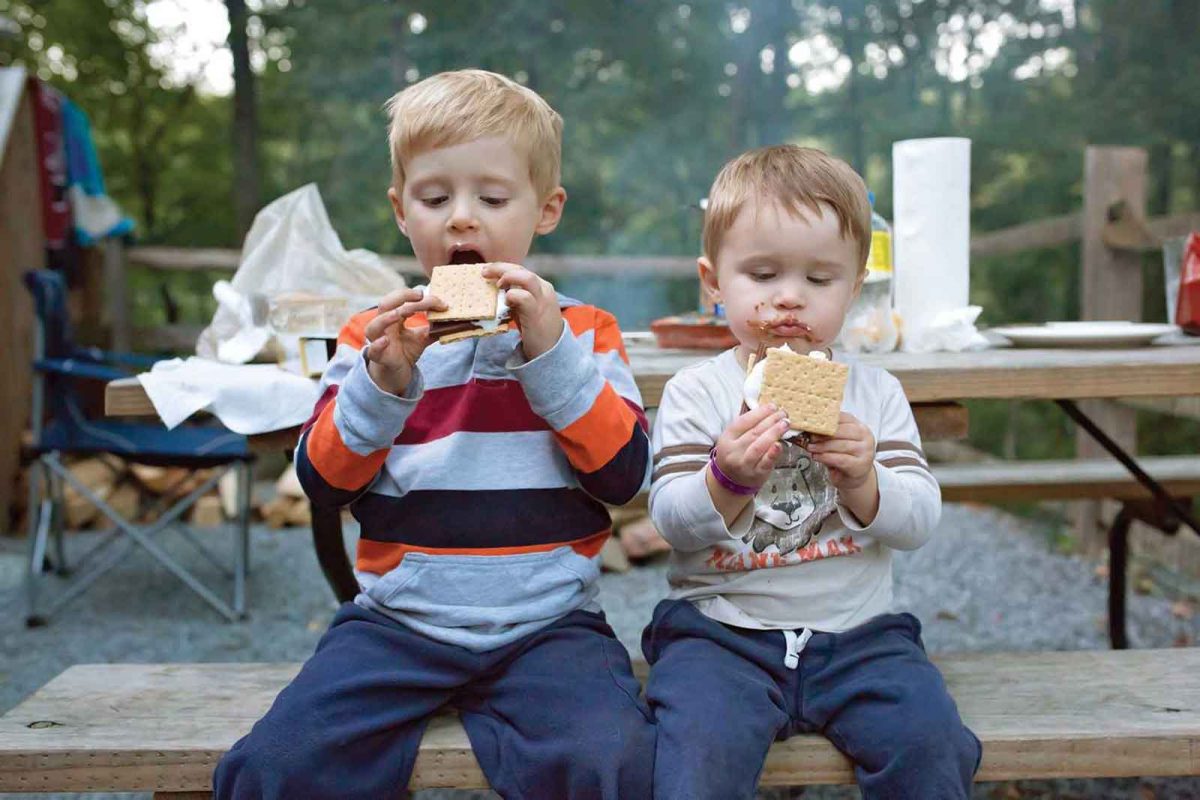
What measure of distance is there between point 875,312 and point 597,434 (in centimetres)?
80

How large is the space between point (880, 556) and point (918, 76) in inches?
259

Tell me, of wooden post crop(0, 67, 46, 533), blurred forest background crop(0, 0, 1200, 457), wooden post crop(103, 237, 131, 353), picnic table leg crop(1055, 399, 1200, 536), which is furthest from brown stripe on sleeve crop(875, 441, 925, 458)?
blurred forest background crop(0, 0, 1200, 457)

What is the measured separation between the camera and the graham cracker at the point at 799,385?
4.48 ft

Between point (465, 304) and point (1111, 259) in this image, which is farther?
point (1111, 259)

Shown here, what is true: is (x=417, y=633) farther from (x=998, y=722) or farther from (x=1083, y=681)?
(x=1083, y=681)

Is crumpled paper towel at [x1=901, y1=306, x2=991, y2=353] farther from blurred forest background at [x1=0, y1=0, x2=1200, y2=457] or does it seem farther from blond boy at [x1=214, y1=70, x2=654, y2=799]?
blurred forest background at [x1=0, y1=0, x2=1200, y2=457]

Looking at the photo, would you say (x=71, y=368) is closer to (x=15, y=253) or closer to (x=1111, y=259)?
(x=15, y=253)

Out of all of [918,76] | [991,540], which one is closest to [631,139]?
[918,76]

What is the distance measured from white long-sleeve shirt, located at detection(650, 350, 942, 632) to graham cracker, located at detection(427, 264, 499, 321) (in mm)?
345

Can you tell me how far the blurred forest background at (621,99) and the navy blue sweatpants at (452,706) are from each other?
17.2ft

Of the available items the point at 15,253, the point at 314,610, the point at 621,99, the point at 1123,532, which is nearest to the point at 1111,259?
the point at 1123,532

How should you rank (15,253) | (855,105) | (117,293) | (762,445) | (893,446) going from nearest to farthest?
1. (762,445)
2. (893,446)
3. (15,253)
4. (117,293)
5. (855,105)

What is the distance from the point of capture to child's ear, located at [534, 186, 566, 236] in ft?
5.39

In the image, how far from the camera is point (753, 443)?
1351 millimetres
